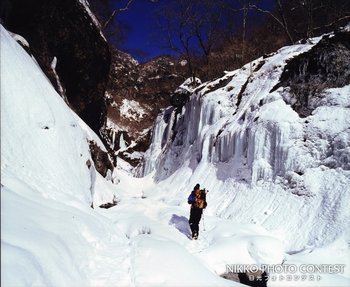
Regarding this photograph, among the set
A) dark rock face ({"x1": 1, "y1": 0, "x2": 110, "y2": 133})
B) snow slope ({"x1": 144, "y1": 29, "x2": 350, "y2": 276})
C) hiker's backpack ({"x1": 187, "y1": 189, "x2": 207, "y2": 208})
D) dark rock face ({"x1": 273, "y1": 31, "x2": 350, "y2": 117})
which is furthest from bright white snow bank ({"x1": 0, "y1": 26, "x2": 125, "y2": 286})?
dark rock face ({"x1": 273, "y1": 31, "x2": 350, "y2": 117})

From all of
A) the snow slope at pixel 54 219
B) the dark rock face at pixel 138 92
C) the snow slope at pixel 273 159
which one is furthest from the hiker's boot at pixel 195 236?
the dark rock face at pixel 138 92

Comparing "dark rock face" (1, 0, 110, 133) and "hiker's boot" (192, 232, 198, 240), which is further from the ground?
"dark rock face" (1, 0, 110, 133)

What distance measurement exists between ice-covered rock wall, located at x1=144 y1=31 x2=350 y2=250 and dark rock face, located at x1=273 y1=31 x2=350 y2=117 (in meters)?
0.25

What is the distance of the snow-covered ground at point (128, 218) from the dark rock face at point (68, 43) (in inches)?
126

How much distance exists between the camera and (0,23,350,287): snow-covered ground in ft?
13.9

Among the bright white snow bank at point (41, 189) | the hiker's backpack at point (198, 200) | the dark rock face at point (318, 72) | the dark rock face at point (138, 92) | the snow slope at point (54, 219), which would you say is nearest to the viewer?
the bright white snow bank at point (41, 189)

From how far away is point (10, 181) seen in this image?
17.1 feet

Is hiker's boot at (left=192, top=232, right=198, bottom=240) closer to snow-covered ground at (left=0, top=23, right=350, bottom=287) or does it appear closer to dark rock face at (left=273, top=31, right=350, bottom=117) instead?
snow-covered ground at (left=0, top=23, right=350, bottom=287)

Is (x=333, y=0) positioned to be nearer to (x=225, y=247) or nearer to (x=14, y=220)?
(x=225, y=247)

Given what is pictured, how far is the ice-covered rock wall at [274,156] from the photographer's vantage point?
352 inches

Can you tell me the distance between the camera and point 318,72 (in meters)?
11.5

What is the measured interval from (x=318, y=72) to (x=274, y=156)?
3504 mm

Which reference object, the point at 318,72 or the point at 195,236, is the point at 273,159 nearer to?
the point at 318,72

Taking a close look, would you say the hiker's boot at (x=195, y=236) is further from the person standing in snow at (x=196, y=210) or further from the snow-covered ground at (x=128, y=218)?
the snow-covered ground at (x=128, y=218)
